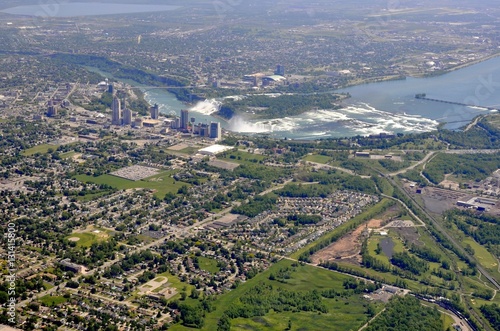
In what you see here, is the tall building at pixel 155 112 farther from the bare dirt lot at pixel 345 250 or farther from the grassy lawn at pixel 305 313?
the grassy lawn at pixel 305 313

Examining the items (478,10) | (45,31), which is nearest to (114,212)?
(45,31)

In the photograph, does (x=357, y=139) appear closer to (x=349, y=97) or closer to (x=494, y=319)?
(x=349, y=97)

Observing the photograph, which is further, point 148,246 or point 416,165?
point 416,165

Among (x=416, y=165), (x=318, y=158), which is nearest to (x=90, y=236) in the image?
(x=318, y=158)

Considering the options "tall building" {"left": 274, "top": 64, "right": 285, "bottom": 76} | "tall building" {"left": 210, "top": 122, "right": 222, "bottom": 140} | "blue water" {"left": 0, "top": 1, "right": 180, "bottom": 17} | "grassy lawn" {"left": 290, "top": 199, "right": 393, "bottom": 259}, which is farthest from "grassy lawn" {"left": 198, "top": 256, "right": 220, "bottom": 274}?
"blue water" {"left": 0, "top": 1, "right": 180, "bottom": 17}

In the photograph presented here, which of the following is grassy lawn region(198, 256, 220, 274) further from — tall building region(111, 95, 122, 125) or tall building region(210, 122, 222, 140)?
tall building region(111, 95, 122, 125)

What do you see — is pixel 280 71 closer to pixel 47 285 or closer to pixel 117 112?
pixel 117 112
